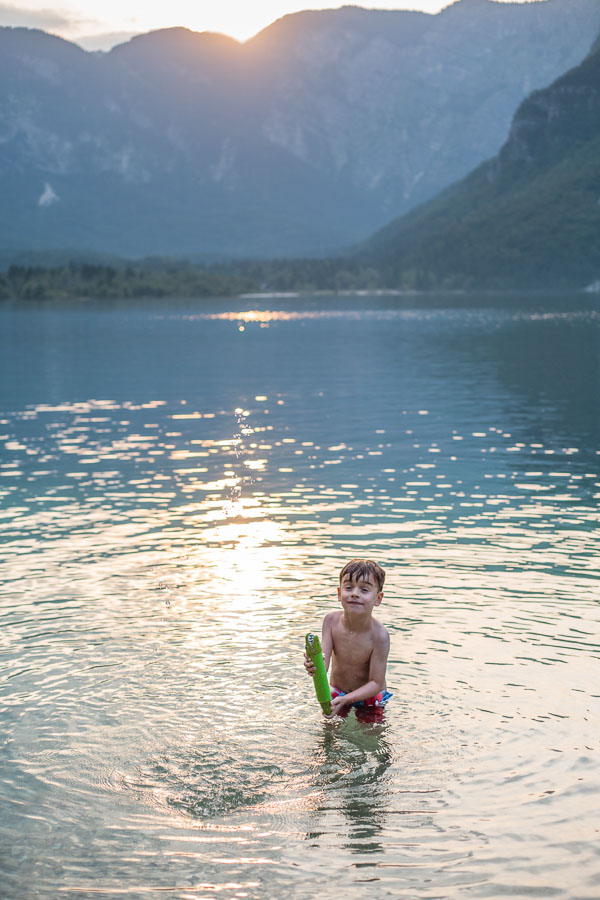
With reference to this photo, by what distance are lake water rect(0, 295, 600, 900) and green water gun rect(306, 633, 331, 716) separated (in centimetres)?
73

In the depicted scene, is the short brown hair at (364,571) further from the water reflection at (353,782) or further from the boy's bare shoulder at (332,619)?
the water reflection at (353,782)

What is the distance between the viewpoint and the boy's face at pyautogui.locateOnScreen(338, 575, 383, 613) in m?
13.6

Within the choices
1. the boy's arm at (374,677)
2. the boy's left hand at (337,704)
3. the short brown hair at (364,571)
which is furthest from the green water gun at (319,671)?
the short brown hair at (364,571)

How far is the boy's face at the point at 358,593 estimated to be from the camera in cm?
1362

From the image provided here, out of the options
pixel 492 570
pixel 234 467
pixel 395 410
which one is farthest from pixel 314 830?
pixel 395 410

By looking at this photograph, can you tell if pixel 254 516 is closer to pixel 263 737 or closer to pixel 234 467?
pixel 234 467

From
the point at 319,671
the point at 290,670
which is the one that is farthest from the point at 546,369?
the point at 319,671

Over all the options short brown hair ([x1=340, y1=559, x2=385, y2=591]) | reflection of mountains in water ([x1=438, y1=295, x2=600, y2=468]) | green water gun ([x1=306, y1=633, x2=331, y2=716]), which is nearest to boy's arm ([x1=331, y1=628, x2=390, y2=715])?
green water gun ([x1=306, y1=633, x2=331, y2=716])

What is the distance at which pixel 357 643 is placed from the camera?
47.0 feet

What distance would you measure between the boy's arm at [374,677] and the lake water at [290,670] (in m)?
0.65

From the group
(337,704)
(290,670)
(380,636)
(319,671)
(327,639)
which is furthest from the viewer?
(290,670)

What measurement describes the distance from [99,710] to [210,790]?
3.28 meters

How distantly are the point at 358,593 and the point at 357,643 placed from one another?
0.98m

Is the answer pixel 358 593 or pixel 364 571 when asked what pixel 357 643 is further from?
pixel 364 571
